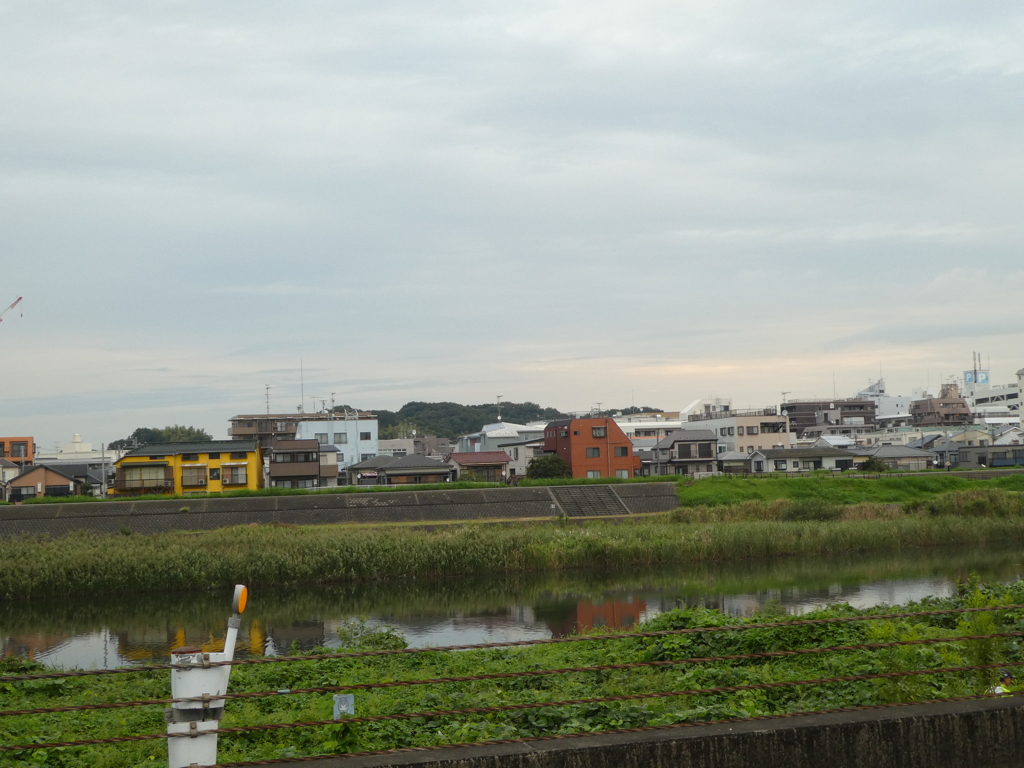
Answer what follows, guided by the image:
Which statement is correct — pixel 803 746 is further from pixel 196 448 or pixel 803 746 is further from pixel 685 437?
pixel 685 437

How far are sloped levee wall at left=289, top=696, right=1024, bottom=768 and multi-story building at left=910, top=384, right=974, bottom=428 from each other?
10595 centimetres

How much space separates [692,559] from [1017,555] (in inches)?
410

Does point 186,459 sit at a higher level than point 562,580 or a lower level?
higher

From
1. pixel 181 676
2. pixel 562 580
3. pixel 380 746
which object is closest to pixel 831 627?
pixel 380 746

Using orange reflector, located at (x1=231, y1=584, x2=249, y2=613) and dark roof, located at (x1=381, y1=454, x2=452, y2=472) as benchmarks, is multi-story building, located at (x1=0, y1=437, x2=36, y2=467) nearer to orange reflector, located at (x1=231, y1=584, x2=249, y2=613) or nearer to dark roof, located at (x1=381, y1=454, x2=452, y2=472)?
dark roof, located at (x1=381, y1=454, x2=452, y2=472)

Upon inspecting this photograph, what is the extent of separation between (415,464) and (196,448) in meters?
15.2

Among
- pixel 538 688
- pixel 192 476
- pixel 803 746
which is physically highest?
pixel 803 746

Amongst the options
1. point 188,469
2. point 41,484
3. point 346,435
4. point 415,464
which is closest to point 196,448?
point 188,469

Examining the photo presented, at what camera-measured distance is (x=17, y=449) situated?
75.3 m

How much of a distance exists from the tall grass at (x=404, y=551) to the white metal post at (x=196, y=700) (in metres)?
21.8

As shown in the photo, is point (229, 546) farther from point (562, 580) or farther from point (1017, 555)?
point (1017, 555)

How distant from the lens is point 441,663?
12133mm

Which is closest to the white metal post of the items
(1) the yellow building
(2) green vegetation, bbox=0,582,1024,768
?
(2) green vegetation, bbox=0,582,1024,768

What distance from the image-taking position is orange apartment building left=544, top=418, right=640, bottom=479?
5831 cm
